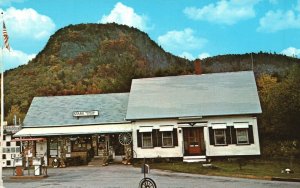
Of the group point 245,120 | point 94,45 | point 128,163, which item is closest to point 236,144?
point 245,120

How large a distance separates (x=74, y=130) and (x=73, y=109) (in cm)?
319

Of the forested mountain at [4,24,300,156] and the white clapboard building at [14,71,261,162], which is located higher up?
the forested mountain at [4,24,300,156]

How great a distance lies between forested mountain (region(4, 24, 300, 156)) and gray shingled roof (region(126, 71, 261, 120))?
306 cm

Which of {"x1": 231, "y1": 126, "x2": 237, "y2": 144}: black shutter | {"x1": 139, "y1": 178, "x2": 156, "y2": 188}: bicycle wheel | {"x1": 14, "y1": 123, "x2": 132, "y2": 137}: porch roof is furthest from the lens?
{"x1": 14, "y1": 123, "x2": 132, "y2": 137}: porch roof

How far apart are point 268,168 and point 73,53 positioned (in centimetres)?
8357

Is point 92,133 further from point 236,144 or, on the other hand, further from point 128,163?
point 236,144

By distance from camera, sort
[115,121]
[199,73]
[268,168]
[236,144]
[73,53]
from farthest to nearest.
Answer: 1. [73,53]
2. [199,73]
3. [115,121]
4. [236,144]
5. [268,168]

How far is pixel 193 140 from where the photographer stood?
95.5 ft

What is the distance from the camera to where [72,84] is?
75.9 meters

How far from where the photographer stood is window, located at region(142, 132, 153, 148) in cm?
2947

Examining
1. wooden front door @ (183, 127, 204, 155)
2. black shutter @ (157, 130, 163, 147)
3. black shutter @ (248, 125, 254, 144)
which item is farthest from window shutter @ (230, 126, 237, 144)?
black shutter @ (157, 130, 163, 147)

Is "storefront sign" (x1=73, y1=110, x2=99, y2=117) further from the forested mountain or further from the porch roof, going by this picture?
the forested mountain

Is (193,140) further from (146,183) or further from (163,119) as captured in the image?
(146,183)

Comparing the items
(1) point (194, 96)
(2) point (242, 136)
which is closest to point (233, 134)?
(2) point (242, 136)
